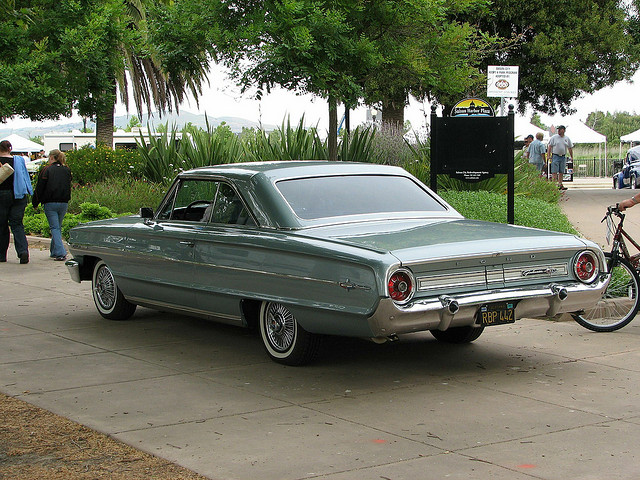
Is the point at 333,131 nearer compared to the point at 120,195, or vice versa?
the point at 333,131

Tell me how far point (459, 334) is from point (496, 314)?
150 centimetres

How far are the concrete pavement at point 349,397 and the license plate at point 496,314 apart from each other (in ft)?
1.56

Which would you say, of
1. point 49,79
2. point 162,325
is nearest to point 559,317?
point 162,325

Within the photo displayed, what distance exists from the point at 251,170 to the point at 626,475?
4391mm

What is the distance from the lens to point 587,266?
7.57m

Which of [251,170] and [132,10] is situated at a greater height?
[132,10]

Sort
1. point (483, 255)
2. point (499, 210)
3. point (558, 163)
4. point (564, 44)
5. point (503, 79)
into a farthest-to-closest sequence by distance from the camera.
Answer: point (564, 44)
point (558, 163)
point (503, 79)
point (499, 210)
point (483, 255)

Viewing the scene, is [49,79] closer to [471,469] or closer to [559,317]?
[559,317]

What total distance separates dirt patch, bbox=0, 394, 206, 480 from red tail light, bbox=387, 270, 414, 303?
2079 mm

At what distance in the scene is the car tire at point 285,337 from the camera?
7.48 m

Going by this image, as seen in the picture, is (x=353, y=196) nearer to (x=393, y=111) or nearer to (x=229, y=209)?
(x=229, y=209)

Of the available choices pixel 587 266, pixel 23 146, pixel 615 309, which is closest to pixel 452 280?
pixel 587 266

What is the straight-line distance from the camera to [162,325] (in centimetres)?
979

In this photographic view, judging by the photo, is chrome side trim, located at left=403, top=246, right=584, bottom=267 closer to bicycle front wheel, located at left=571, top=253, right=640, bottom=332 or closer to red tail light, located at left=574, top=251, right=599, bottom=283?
red tail light, located at left=574, top=251, right=599, bottom=283
